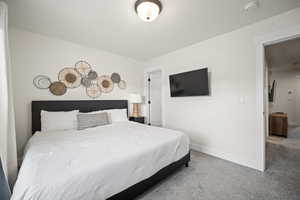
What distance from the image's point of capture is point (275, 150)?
2857mm

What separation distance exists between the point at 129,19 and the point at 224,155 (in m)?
3.08

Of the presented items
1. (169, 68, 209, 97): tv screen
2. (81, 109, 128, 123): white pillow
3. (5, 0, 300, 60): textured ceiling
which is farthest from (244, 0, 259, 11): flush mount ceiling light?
(81, 109, 128, 123): white pillow

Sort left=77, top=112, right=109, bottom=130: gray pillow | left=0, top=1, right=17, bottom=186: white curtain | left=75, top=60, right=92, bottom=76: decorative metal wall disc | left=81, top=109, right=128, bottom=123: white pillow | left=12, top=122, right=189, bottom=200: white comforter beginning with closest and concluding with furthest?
left=12, top=122, right=189, bottom=200: white comforter, left=0, top=1, right=17, bottom=186: white curtain, left=77, top=112, right=109, bottom=130: gray pillow, left=75, top=60, right=92, bottom=76: decorative metal wall disc, left=81, top=109, right=128, bottom=123: white pillow

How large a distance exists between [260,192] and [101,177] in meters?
1.95

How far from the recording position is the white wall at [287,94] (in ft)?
A: 17.6

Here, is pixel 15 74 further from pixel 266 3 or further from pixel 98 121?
pixel 266 3

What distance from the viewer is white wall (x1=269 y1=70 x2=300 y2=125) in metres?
5.37

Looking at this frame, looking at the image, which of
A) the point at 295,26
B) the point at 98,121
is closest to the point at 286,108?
the point at 295,26

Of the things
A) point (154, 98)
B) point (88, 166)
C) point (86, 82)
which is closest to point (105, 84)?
point (86, 82)

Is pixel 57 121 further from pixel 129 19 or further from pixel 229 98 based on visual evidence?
pixel 229 98

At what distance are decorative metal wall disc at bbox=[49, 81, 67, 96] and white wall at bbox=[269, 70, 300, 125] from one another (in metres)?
7.53

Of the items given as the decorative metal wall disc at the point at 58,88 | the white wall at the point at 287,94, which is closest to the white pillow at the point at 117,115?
the decorative metal wall disc at the point at 58,88

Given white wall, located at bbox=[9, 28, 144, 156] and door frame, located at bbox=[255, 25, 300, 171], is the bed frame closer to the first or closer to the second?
white wall, located at bbox=[9, 28, 144, 156]

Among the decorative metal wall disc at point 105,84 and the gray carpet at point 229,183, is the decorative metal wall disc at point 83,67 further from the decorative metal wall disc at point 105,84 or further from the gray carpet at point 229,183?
the gray carpet at point 229,183
